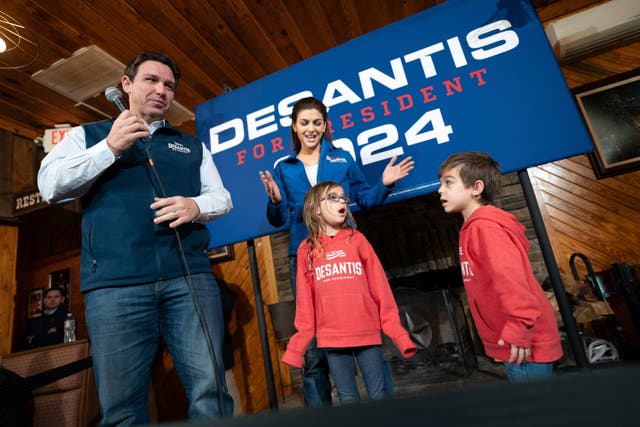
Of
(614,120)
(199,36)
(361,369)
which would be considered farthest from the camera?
(614,120)

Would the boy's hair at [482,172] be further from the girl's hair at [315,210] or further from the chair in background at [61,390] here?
the chair in background at [61,390]

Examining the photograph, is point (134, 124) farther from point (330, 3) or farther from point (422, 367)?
point (422, 367)

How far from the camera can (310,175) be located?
183cm

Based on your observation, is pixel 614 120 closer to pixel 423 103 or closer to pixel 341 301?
pixel 423 103

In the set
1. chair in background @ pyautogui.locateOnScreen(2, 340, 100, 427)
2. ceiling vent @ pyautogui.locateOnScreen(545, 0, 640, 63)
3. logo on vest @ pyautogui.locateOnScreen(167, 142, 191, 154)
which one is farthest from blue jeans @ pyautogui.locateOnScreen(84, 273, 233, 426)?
ceiling vent @ pyautogui.locateOnScreen(545, 0, 640, 63)

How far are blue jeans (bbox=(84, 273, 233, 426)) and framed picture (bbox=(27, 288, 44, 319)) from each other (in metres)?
5.90

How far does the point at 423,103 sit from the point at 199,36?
2.28 m

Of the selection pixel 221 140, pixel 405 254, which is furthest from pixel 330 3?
pixel 405 254

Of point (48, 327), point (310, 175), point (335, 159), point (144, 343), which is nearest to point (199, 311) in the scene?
point (144, 343)

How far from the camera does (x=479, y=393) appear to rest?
166mm

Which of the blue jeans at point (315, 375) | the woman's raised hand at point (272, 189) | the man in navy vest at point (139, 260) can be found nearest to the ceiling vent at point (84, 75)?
the man in navy vest at point (139, 260)

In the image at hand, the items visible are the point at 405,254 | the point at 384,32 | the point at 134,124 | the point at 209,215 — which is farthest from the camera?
the point at 405,254

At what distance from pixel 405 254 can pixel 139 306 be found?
288 centimetres

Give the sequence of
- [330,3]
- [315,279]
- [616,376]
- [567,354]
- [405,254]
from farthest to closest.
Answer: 1. [405,254]
2. [330,3]
3. [567,354]
4. [315,279]
5. [616,376]
